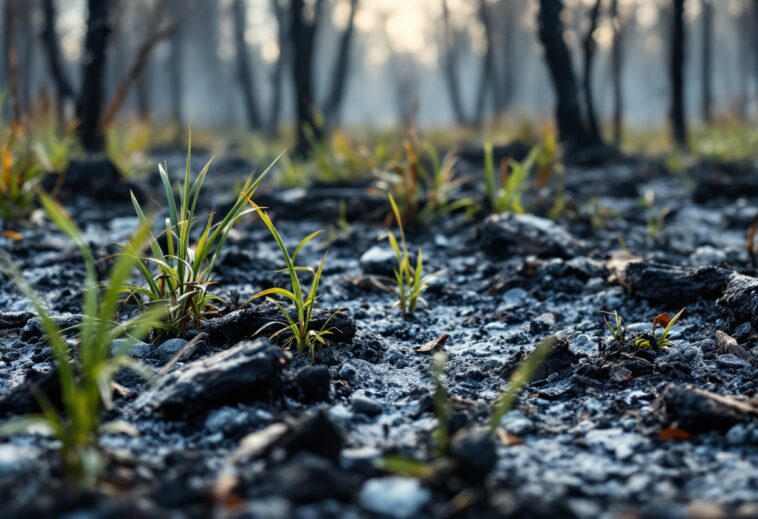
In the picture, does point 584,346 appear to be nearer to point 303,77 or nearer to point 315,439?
point 315,439

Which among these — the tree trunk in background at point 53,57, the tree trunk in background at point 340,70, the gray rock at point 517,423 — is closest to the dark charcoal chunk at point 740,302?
the gray rock at point 517,423

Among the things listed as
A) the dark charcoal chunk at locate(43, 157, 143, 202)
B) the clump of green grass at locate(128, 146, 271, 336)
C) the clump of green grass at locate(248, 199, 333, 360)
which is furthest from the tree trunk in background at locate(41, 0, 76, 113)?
the clump of green grass at locate(248, 199, 333, 360)

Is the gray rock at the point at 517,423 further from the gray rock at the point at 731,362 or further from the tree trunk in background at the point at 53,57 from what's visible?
the tree trunk in background at the point at 53,57

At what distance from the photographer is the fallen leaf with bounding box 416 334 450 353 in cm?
254

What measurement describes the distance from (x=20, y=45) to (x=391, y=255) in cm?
2431

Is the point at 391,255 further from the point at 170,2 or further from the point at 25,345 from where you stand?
the point at 170,2

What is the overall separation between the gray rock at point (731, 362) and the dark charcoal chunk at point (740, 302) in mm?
263

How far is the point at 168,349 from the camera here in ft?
7.43

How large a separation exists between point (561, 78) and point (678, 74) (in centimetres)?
190

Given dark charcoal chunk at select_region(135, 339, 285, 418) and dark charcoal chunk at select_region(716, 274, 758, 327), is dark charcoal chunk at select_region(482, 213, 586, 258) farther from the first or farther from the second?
dark charcoal chunk at select_region(135, 339, 285, 418)

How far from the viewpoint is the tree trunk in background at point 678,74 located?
8172 millimetres

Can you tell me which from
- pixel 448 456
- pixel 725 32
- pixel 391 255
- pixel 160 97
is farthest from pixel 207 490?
pixel 725 32

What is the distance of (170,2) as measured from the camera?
72.5 feet

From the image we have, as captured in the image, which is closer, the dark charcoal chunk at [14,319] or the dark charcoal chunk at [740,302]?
the dark charcoal chunk at [740,302]
